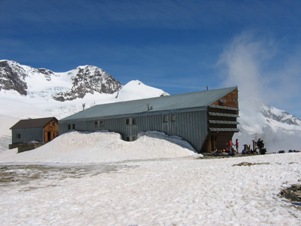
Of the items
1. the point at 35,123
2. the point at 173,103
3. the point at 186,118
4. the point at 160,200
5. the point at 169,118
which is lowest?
the point at 160,200

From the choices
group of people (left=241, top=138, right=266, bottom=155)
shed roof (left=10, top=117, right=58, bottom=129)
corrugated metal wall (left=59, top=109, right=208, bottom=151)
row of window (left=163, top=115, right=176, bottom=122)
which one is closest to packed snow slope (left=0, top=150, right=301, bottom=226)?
group of people (left=241, top=138, right=266, bottom=155)

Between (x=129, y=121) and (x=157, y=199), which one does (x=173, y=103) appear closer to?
(x=129, y=121)

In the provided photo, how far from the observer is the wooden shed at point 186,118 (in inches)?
1407

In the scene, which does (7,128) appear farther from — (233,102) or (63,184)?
(63,184)

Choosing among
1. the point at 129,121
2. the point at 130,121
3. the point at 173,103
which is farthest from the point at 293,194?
the point at 129,121

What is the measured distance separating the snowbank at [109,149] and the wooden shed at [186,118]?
3.87ft

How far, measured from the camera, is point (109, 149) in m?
37.4

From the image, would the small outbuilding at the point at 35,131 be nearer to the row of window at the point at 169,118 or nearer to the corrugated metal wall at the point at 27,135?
the corrugated metal wall at the point at 27,135

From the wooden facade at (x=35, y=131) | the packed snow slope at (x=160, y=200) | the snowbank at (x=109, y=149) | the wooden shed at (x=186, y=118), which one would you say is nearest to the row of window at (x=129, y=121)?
the wooden shed at (x=186, y=118)

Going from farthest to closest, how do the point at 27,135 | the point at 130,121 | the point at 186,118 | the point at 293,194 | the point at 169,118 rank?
the point at 27,135 < the point at 130,121 < the point at 169,118 < the point at 186,118 < the point at 293,194

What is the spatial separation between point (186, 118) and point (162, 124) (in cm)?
326

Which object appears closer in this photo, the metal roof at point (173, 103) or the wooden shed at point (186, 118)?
the wooden shed at point (186, 118)

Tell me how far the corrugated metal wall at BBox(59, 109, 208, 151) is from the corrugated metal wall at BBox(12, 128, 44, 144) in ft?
77.2

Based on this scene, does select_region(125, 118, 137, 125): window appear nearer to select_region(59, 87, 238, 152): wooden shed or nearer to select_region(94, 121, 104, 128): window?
select_region(59, 87, 238, 152): wooden shed
